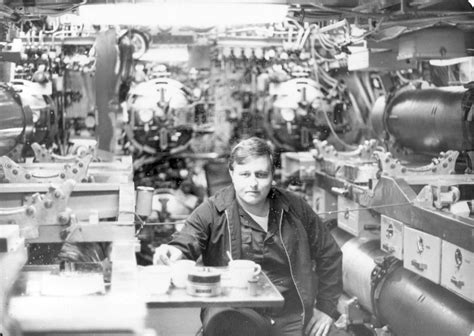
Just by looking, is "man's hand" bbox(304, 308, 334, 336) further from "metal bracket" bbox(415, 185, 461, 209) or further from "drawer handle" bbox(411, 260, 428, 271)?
"metal bracket" bbox(415, 185, 461, 209)

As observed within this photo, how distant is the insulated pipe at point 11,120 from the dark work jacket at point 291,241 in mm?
1723

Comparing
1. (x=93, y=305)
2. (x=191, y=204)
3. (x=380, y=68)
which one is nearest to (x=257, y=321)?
(x=93, y=305)

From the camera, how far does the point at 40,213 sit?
413cm

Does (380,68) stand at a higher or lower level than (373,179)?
higher

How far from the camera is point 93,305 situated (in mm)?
2838

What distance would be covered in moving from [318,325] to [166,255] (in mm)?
774

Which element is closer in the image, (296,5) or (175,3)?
(175,3)

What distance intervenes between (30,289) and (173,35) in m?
5.12

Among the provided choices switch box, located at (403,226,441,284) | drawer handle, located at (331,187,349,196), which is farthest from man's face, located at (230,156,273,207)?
drawer handle, located at (331,187,349,196)

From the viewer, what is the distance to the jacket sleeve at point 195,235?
338 centimetres

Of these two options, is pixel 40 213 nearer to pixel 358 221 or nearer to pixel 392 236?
pixel 392 236

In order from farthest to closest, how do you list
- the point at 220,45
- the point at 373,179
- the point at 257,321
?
1. the point at 220,45
2. the point at 373,179
3. the point at 257,321

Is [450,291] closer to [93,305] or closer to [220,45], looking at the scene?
[93,305]

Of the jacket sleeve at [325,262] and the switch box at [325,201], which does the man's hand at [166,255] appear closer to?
the jacket sleeve at [325,262]
